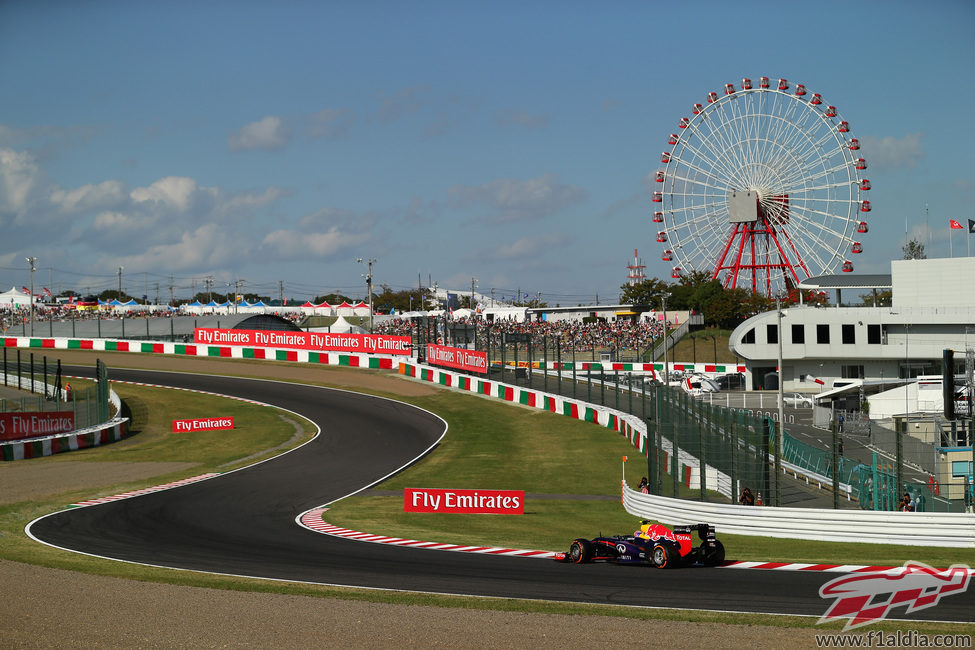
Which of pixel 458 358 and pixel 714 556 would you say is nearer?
pixel 714 556

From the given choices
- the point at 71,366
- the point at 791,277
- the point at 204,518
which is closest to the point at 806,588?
the point at 204,518

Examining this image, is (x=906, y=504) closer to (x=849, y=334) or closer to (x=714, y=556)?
(x=714, y=556)

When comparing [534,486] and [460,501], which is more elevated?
[460,501]

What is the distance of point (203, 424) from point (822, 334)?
1572 inches

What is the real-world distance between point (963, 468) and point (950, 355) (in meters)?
7.14

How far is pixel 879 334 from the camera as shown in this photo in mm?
59344

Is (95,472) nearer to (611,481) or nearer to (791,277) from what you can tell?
(611,481)

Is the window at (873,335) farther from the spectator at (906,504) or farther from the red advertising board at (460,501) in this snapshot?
the spectator at (906,504)

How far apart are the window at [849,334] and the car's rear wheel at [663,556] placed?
48.9 meters

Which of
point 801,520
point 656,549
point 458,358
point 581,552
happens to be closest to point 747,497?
point 801,520

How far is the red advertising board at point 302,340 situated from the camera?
66188 millimetres

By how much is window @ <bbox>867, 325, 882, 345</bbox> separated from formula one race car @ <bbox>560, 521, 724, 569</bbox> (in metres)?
48.3

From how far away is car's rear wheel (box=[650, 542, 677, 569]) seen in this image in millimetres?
15648

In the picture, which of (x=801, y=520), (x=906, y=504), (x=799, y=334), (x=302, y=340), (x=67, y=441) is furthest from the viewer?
(x=302, y=340)
